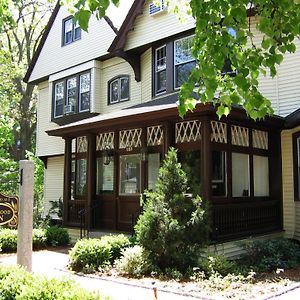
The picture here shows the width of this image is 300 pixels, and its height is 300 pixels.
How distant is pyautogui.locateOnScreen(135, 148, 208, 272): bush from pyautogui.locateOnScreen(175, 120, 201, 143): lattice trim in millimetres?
1932

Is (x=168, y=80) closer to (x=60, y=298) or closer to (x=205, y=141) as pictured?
(x=205, y=141)

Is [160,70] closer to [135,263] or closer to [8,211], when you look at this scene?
[135,263]

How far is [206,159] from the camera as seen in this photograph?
34.4ft

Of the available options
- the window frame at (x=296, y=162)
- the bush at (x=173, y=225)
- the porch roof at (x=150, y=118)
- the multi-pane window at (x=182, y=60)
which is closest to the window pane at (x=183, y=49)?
the multi-pane window at (x=182, y=60)

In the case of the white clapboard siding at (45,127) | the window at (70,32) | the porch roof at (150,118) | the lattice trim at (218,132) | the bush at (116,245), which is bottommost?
the bush at (116,245)

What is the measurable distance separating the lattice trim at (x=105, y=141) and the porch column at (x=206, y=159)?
4013 mm

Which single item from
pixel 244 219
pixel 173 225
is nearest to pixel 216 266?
pixel 173 225

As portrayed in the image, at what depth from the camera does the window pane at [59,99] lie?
20.2 metres

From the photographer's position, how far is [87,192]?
45.6ft

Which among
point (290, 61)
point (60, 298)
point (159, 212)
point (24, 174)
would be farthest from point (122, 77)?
point (60, 298)

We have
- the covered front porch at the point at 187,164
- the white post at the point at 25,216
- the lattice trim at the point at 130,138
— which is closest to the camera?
the white post at the point at 25,216

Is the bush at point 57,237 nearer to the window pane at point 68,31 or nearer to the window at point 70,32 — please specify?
the window at point 70,32

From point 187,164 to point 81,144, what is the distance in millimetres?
5070

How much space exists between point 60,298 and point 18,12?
27.4 metres
